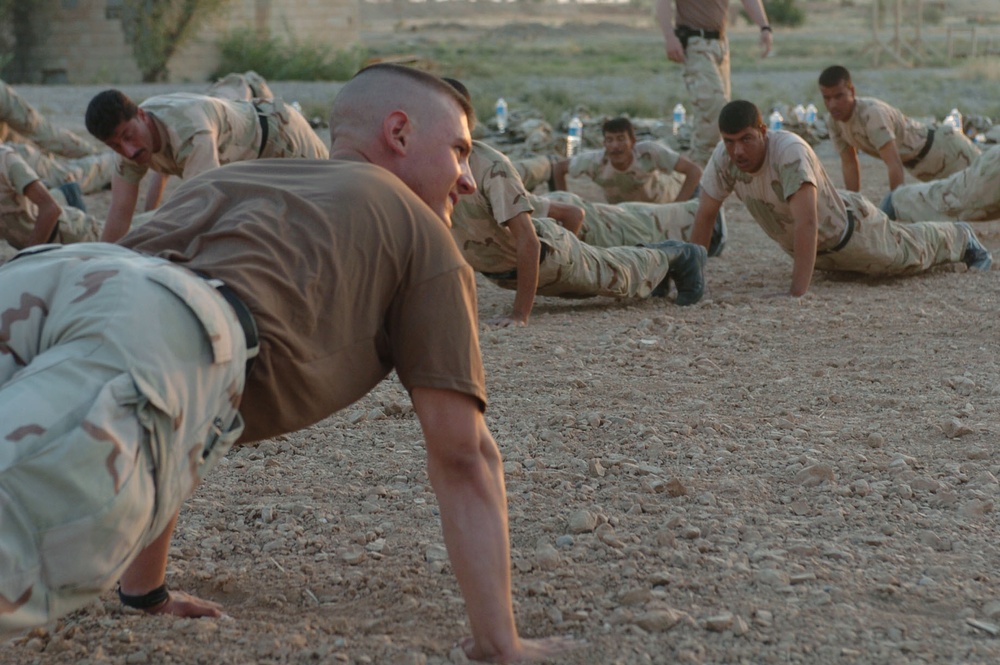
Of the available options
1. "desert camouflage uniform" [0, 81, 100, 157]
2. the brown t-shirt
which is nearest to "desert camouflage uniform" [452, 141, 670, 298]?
the brown t-shirt

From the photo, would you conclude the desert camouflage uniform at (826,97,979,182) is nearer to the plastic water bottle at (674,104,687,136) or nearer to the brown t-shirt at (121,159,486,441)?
the plastic water bottle at (674,104,687,136)

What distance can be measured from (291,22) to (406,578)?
2129 cm

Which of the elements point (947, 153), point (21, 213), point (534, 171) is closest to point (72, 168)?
point (21, 213)

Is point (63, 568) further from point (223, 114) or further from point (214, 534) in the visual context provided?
point (223, 114)

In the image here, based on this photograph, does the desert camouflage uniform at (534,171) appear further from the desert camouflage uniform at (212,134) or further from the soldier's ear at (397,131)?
the soldier's ear at (397,131)

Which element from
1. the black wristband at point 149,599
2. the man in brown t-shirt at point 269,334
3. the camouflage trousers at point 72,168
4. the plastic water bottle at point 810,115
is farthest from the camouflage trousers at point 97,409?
the plastic water bottle at point 810,115

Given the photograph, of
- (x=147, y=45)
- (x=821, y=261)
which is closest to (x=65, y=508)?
(x=821, y=261)

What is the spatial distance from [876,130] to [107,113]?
452cm

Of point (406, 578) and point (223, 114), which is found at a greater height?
point (223, 114)

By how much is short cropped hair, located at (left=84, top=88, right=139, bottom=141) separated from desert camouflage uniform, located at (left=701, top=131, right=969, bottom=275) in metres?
2.52

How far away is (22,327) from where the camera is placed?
5.10 ft

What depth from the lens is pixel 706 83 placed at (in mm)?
7980

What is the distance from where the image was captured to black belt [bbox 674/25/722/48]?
808 centimetres

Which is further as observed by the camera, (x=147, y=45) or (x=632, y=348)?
(x=147, y=45)
